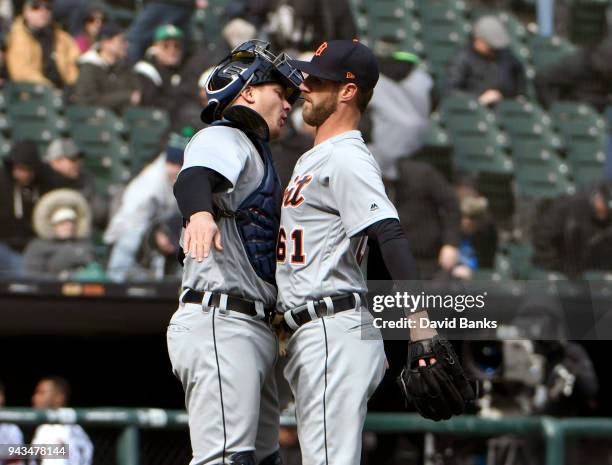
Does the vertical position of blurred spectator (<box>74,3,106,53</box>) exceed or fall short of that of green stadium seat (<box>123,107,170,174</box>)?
it exceeds it

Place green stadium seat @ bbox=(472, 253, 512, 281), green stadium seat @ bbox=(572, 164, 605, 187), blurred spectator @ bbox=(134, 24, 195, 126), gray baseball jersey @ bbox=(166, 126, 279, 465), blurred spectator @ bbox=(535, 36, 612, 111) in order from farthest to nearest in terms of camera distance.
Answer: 1. blurred spectator @ bbox=(535, 36, 612, 111)
2. green stadium seat @ bbox=(572, 164, 605, 187)
3. blurred spectator @ bbox=(134, 24, 195, 126)
4. green stadium seat @ bbox=(472, 253, 512, 281)
5. gray baseball jersey @ bbox=(166, 126, 279, 465)

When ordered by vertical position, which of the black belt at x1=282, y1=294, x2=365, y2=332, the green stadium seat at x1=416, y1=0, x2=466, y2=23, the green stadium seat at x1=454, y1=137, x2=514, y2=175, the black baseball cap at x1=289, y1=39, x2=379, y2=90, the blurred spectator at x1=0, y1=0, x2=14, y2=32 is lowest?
the black belt at x1=282, y1=294, x2=365, y2=332

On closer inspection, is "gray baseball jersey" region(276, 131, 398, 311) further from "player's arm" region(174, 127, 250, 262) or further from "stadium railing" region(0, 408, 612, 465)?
"stadium railing" region(0, 408, 612, 465)

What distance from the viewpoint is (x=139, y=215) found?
669cm

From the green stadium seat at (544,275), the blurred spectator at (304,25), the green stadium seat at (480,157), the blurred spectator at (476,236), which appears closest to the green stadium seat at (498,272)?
the blurred spectator at (476,236)

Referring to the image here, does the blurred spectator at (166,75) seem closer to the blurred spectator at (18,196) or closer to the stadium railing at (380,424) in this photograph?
the blurred spectator at (18,196)

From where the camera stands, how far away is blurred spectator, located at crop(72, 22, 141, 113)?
24.4 ft

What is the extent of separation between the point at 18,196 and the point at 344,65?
3.79 m

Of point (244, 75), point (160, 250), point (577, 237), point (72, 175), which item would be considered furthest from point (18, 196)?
point (244, 75)

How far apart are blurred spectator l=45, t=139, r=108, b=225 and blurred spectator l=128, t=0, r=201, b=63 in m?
0.90

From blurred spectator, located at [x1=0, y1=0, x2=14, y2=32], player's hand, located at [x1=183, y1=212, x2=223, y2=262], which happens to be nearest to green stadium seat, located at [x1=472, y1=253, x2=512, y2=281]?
blurred spectator, located at [x1=0, y1=0, x2=14, y2=32]

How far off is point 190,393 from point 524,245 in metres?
4.31

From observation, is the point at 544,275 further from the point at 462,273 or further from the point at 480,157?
the point at 480,157

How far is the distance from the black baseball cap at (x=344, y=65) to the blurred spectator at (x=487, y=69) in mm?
4727
